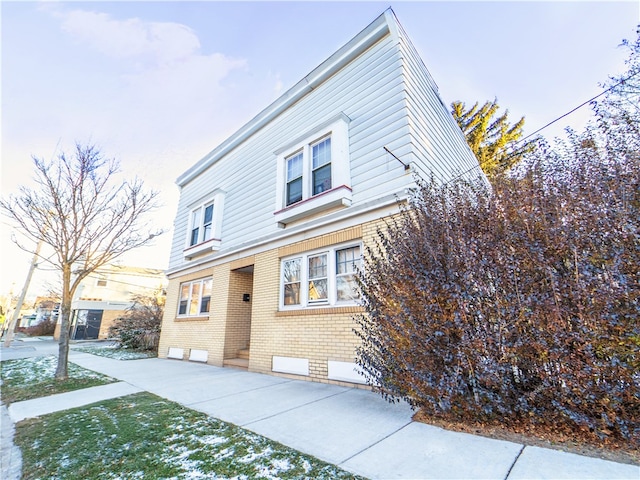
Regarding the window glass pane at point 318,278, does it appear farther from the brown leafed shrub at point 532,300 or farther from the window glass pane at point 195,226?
the window glass pane at point 195,226

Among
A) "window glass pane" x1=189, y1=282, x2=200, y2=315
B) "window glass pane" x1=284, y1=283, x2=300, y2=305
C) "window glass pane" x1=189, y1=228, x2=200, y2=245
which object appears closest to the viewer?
"window glass pane" x1=284, y1=283, x2=300, y2=305

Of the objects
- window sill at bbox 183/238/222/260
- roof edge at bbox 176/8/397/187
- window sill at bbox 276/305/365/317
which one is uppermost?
roof edge at bbox 176/8/397/187

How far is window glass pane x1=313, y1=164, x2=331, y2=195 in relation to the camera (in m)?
7.24

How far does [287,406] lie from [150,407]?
81.8 inches

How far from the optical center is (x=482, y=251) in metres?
3.18

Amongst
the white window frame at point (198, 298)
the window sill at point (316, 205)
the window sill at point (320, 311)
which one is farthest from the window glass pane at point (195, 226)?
the window sill at point (320, 311)

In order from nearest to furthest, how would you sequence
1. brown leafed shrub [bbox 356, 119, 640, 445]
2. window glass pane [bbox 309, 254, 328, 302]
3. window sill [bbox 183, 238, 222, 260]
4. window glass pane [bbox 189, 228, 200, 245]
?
brown leafed shrub [bbox 356, 119, 640, 445] < window glass pane [bbox 309, 254, 328, 302] < window sill [bbox 183, 238, 222, 260] < window glass pane [bbox 189, 228, 200, 245]

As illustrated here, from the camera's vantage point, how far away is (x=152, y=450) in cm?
293

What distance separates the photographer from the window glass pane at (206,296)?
1028 centimetres

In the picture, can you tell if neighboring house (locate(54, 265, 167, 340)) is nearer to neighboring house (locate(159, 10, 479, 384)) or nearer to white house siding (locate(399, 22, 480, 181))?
neighboring house (locate(159, 10, 479, 384))

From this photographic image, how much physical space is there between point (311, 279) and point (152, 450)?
4560 millimetres

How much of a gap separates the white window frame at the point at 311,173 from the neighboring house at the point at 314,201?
3 centimetres

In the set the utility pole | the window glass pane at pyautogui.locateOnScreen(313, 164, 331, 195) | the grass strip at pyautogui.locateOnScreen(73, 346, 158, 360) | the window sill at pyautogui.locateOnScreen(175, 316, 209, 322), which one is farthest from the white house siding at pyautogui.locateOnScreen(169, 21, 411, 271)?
the utility pole

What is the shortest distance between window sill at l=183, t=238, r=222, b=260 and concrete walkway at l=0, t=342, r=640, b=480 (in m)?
4.71
